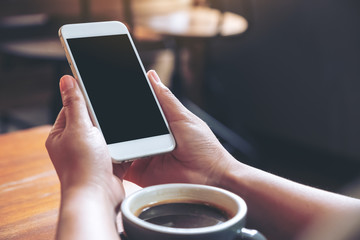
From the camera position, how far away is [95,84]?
67 cm

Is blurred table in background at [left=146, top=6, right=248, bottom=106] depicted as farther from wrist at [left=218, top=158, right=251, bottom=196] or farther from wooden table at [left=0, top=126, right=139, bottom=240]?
wrist at [left=218, top=158, right=251, bottom=196]

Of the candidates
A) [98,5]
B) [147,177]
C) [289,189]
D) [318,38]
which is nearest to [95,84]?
[147,177]

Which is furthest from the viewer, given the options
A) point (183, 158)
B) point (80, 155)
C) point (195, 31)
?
point (195, 31)

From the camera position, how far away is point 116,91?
27.0 inches

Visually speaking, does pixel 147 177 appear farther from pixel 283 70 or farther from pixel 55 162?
pixel 283 70

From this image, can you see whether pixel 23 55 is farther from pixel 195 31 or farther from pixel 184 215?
pixel 184 215

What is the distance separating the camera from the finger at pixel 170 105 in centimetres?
70

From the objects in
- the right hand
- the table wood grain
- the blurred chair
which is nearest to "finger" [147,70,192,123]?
the right hand

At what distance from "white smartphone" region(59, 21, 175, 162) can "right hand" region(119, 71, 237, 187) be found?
0.01 meters

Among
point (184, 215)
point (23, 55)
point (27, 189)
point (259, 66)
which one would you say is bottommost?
point (259, 66)

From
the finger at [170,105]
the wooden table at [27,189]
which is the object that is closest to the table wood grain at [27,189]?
the wooden table at [27,189]

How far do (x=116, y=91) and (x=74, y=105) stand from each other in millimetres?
102

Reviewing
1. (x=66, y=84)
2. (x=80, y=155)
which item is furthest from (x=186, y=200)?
(x=66, y=84)

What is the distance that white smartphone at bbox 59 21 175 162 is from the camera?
657 mm
